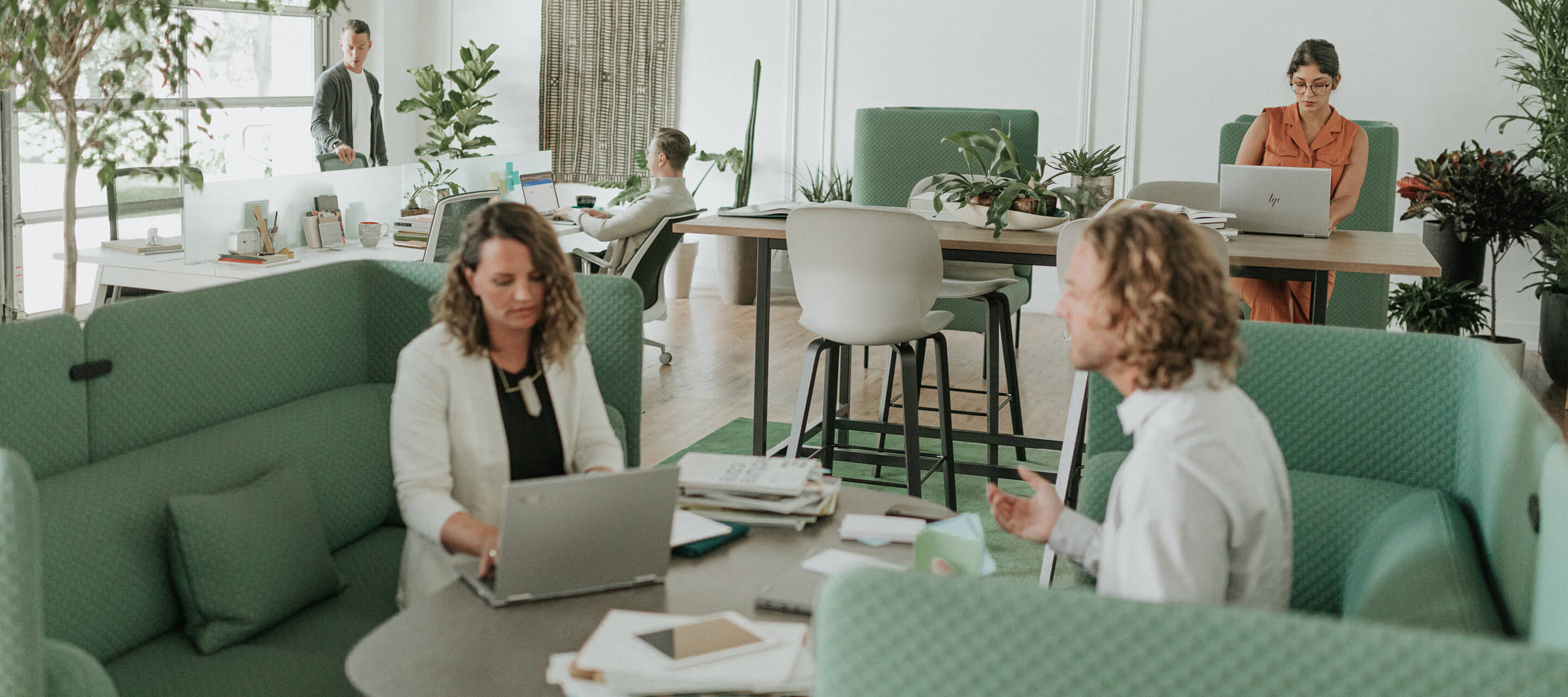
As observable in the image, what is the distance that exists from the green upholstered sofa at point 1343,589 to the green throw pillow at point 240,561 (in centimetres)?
135

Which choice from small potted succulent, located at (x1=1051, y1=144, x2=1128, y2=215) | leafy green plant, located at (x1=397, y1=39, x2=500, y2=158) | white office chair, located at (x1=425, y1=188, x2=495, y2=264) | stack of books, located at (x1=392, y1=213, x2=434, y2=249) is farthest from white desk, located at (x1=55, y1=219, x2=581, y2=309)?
leafy green plant, located at (x1=397, y1=39, x2=500, y2=158)

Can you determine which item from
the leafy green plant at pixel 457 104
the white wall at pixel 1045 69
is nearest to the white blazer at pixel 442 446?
the white wall at pixel 1045 69

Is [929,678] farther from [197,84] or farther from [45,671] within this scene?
[197,84]

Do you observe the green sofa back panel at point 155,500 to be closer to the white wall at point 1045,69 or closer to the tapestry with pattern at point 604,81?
the white wall at point 1045,69

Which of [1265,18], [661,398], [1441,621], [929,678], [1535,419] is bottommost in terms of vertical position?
[661,398]

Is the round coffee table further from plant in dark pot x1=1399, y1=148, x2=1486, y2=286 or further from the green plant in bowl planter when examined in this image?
plant in dark pot x1=1399, y1=148, x2=1486, y2=286

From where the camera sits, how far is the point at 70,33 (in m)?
2.84

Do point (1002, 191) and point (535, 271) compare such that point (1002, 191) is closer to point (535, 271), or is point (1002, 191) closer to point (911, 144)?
point (911, 144)

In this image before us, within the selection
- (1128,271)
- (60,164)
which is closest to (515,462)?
(1128,271)

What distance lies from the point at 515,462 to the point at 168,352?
0.64 metres

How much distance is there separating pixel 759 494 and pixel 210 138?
20.6ft

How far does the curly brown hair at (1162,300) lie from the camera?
1514mm

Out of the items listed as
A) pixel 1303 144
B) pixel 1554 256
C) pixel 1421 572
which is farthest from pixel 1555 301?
pixel 1421 572

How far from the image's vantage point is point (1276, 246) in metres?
3.71
